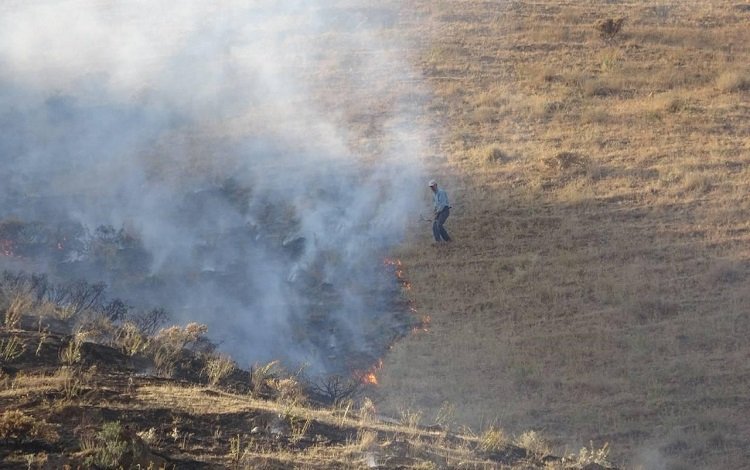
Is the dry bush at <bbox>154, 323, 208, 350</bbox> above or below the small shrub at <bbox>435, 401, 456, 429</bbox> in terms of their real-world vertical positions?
below

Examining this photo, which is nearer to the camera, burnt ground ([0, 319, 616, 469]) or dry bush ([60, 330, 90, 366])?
burnt ground ([0, 319, 616, 469])

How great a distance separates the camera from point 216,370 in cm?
767

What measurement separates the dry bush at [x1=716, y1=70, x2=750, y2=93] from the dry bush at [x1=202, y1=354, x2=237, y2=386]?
16039 mm

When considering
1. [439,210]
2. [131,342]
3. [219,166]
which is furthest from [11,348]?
[219,166]

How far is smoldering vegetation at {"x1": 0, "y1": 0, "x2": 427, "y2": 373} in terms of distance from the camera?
41.0 feet

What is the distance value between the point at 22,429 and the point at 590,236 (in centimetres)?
1135

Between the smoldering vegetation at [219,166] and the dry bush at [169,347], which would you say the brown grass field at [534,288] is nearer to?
the dry bush at [169,347]

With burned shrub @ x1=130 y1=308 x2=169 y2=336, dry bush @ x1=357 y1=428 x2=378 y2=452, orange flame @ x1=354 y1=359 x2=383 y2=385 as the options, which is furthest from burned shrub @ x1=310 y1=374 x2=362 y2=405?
dry bush @ x1=357 y1=428 x2=378 y2=452

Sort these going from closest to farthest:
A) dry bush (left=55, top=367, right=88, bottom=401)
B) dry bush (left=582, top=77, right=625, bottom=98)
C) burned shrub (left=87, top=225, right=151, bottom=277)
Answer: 1. dry bush (left=55, top=367, right=88, bottom=401)
2. burned shrub (left=87, top=225, right=151, bottom=277)
3. dry bush (left=582, top=77, right=625, bottom=98)

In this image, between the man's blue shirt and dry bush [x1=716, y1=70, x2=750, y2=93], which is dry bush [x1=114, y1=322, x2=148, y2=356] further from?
dry bush [x1=716, y1=70, x2=750, y2=93]

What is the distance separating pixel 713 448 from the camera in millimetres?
9820

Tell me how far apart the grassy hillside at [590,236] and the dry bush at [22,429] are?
5.43 m

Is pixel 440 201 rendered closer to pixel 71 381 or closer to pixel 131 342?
pixel 131 342

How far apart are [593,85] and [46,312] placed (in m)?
15.0
